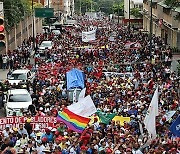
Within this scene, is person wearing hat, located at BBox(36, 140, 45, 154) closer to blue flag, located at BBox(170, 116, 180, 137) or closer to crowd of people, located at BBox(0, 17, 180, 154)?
crowd of people, located at BBox(0, 17, 180, 154)

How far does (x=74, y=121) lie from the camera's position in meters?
18.8

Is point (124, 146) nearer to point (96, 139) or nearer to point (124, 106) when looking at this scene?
point (96, 139)

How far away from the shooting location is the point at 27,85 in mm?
30234

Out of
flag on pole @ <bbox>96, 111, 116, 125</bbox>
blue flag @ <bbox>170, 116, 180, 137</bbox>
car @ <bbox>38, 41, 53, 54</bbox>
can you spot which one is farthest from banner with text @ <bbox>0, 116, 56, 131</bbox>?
car @ <bbox>38, 41, 53, 54</bbox>

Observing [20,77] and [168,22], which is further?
[168,22]

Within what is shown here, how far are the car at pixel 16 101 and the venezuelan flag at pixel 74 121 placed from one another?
214 inches

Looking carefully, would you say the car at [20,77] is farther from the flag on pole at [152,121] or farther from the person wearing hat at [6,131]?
the flag on pole at [152,121]

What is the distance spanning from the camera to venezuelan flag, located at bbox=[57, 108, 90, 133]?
61.0 ft

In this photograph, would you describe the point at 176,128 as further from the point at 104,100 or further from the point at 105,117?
the point at 104,100

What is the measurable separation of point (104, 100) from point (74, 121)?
6810 mm

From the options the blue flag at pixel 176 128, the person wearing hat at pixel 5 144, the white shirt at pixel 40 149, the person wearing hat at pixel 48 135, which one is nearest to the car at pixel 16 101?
the person wearing hat at pixel 48 135

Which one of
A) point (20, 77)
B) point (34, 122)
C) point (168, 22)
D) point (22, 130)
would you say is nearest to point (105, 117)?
point (34, 122)

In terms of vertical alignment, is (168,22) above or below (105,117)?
below

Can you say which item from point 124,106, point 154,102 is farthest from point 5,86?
point 154,102
